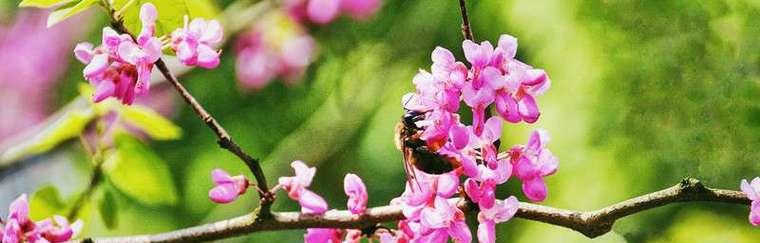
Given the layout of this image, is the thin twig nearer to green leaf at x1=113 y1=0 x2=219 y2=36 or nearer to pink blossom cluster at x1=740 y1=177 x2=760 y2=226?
green leaf at x1=113 y1=0 x2=219 y2=36

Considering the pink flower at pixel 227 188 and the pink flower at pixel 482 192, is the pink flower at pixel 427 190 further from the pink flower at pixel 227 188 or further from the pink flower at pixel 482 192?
the pink flower at pixel 227 188

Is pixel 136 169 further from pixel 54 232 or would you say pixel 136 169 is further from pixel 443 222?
pixel 443 222

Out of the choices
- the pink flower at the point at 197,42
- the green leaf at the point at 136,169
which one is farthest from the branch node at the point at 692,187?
the green leaf at the point at 136,169

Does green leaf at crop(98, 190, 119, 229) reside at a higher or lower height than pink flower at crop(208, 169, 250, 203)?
higher

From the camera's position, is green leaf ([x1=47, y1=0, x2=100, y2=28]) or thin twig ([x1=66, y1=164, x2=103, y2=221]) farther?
thin twig ([x1=66, y1=164, x2=103, y2=221])

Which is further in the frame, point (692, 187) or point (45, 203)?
point (45, 203)

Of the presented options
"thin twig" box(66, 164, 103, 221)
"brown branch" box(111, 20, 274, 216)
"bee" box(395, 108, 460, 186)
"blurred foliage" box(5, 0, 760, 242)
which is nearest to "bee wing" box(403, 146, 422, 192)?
"bee" box(395, 108, 460, 186)

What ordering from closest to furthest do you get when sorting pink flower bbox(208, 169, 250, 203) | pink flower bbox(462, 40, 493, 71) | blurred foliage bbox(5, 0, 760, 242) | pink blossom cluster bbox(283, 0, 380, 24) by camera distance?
pink flower bbox(462, 40, 493, 71), pink flower bbox(208, 169, 250, 203), blurred foliage bbox(5, 0, 760, 242), pink blossom cluster bbox(283, 0, 380, 24)

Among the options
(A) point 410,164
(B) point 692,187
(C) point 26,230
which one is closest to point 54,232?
(C) point 26,230
